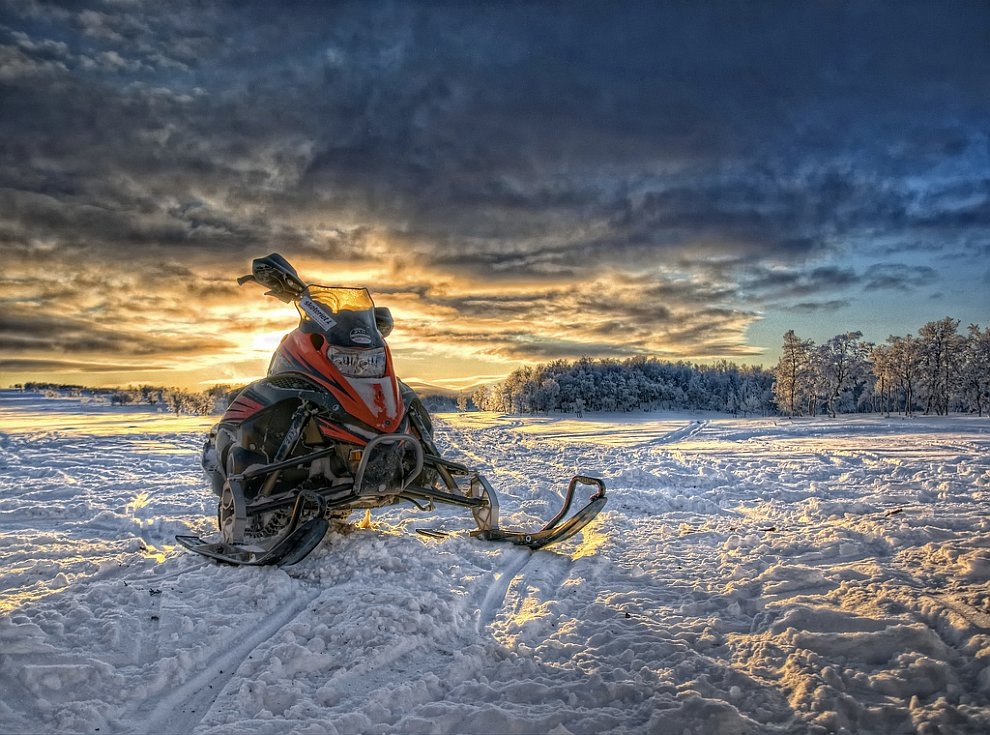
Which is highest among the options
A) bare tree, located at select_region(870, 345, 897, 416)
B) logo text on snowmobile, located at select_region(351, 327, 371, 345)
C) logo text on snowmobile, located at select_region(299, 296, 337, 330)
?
bare tree, located at select_region(870, 345, 897, 416)

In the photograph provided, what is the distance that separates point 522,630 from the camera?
389cm

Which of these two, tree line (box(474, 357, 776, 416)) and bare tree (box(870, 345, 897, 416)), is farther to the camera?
tree line (box(474, 357, 776, 416))

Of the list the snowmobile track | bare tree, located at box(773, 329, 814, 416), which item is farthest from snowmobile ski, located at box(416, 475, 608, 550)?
bare tree, located at box(773, 329, 814, 416)

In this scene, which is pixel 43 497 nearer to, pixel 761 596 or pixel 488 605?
pixel 488 605

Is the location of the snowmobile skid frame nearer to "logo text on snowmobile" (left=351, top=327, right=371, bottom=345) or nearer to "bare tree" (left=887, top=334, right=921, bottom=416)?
"logo text on snowmobile" (left=351, top=327, right=371, bottom=345)

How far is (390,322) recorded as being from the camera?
675 cm

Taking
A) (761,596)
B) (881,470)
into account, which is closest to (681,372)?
(881,470)

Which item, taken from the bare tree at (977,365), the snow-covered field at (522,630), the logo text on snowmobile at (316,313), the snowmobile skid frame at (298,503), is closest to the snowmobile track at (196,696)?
the snow-covered field at (522,630)

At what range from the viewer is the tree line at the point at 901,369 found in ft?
187

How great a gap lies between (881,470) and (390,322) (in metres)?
10.0

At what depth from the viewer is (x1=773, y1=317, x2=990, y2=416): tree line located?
187 feet

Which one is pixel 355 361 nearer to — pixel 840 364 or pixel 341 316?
pixel 341 316

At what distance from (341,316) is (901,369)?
230 feet

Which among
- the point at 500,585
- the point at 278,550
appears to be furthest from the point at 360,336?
the point at 500,585
